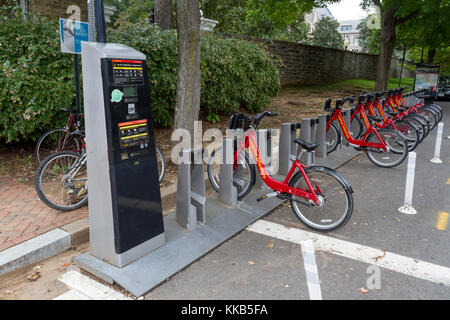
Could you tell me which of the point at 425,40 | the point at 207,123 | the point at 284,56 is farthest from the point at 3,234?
the point at 425,40

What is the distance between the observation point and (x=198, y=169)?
160 inches

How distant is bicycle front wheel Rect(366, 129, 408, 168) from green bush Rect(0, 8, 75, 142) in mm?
5386

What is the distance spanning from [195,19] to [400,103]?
24.9 ft

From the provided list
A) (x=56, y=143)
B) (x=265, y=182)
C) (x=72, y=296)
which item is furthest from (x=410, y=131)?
(x=72, y=296)

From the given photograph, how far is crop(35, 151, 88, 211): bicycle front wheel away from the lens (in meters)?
4.41

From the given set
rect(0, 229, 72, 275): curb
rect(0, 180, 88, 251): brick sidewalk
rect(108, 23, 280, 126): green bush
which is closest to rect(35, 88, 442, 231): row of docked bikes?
rect(0, 180, 88, 251): brick sidewalk

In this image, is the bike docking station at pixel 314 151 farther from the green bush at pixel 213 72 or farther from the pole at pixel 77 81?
the pole at pixel 77 81

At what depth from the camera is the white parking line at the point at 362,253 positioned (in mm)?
3375

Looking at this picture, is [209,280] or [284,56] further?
[284,56]

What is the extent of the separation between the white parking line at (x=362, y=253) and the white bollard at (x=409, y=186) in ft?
4.33

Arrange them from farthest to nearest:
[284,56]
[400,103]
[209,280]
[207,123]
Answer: [284,56], [400,103], [207,123], [209,280]
